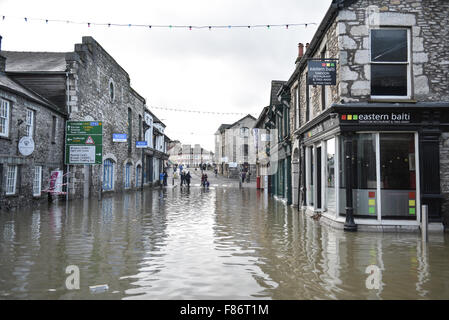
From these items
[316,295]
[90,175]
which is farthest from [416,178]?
[90,175]

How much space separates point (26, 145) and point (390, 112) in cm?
1390

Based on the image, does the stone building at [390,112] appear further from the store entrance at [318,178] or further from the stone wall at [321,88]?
the store entrance at [318,178]

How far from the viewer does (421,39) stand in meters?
9.67

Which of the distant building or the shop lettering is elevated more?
the distant building

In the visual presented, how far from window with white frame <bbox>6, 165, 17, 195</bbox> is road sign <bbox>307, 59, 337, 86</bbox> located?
40.8 feet

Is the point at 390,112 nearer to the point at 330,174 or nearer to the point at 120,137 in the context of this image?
the point at 330,174

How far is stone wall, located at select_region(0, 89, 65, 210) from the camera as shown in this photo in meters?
13.6

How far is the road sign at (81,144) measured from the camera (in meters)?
18.2

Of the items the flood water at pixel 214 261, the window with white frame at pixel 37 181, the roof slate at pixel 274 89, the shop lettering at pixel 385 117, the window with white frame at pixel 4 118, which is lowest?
the flood water at pixel 214 261

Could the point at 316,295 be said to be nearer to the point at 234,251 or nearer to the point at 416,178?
the point at 234,251

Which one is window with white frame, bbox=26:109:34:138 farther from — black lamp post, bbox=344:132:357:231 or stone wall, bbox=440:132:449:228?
stone wall, bbox=440:132:449:228

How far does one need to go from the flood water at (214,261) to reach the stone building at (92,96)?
9803mm

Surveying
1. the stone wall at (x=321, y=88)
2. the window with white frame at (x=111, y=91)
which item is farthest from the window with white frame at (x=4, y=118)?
the stone wall at (x=321, y=88)

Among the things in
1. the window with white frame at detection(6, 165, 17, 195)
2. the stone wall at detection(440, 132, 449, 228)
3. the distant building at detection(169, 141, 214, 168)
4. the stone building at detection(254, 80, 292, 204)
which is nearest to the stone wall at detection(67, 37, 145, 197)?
the window with white frame at detection(6, 165, 17, 195)
